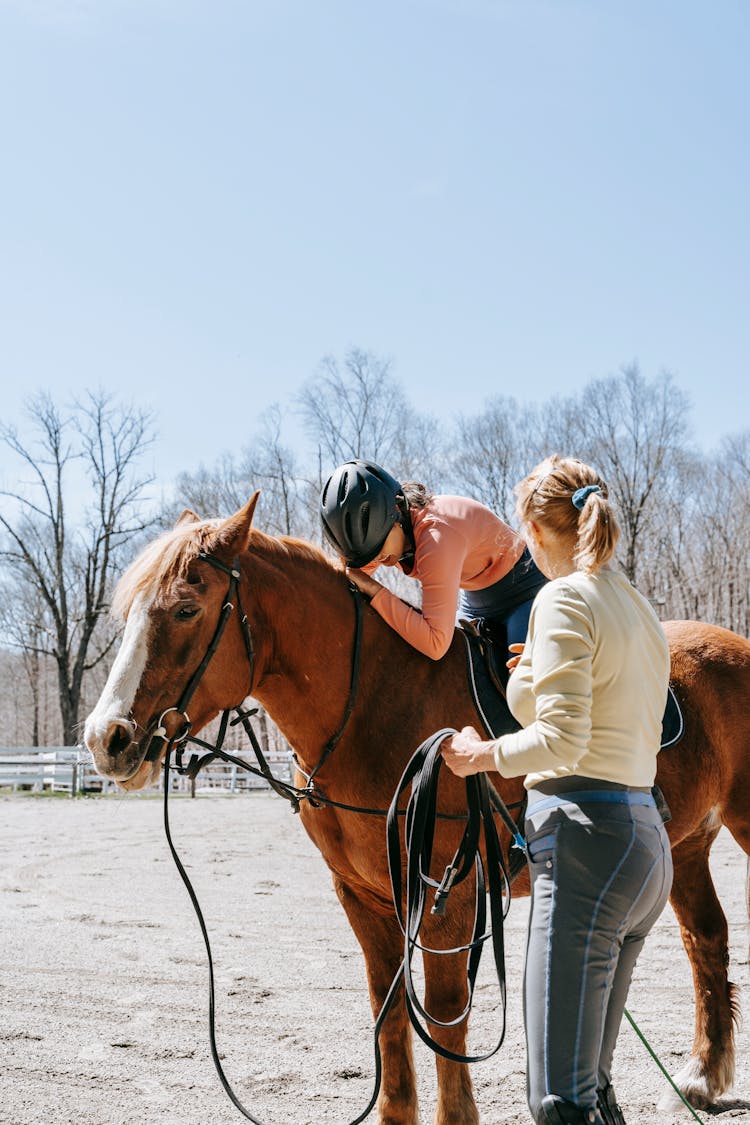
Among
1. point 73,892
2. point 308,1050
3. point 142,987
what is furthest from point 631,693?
point 73,892

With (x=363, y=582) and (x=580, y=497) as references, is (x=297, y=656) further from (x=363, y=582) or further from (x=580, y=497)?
(x=580, y=497)

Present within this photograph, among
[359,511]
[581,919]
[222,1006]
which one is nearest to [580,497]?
[581,919]

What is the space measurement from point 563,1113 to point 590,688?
0.90 meters

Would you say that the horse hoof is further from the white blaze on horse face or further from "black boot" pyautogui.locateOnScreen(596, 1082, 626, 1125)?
the white blaze on horse face

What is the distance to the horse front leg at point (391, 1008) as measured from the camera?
11.0 ft

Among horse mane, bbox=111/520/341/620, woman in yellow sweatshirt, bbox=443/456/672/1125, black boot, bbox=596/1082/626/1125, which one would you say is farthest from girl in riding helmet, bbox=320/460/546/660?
black boot, bbox=596/1082/626/1125

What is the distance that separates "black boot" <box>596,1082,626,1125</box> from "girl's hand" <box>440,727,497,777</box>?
2.46 feet

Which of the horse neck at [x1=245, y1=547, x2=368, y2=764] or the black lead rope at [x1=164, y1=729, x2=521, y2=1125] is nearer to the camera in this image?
the black lead rope at [x1=164, y1=729, x2=521, y2=1125]

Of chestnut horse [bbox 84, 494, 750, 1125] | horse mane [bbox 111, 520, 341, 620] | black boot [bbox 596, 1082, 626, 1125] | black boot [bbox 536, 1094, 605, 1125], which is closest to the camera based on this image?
black boot [bbox 536, 1094, 605, 1125]

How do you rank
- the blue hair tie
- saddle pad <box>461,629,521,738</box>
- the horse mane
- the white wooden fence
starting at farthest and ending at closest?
the white wooden fence → saddle pad <box>461,629,521,738</box> → the horse mane → the blue hair tie

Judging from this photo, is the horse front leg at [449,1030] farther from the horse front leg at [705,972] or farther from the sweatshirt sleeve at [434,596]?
the horse front leg at [705,972]

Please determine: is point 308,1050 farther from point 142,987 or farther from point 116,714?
point 116,714

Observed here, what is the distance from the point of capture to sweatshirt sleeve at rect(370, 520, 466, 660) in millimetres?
3381

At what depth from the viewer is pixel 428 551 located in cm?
341
